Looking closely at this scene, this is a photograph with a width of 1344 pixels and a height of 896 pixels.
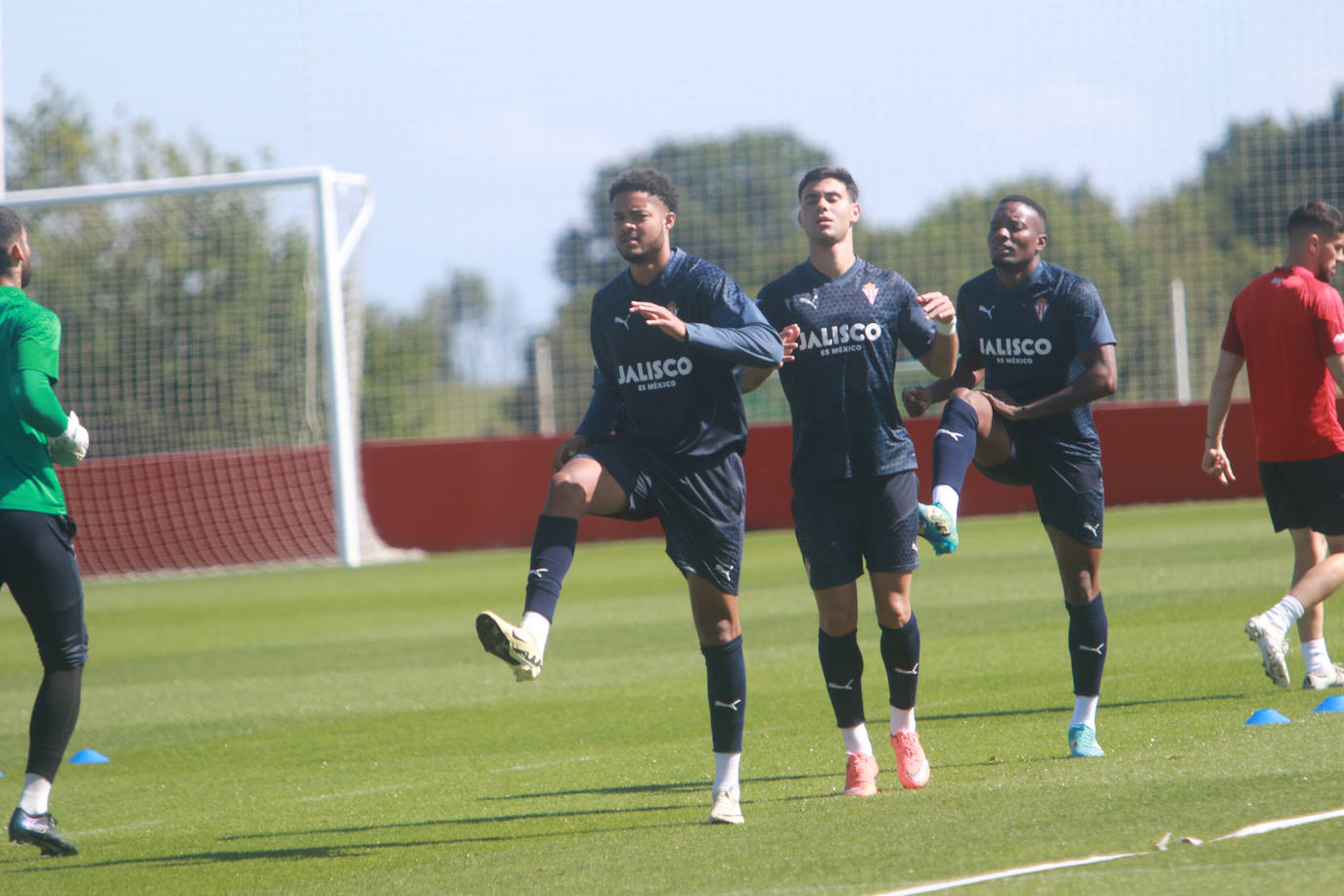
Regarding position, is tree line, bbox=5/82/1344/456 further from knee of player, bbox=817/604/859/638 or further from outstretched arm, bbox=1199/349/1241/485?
knee of player, bbox=817/604/859/638

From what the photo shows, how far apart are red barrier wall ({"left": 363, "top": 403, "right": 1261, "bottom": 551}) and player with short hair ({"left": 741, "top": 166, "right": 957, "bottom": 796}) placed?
14493mm

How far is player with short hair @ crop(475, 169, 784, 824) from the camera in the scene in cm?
510

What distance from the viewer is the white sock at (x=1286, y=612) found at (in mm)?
6294

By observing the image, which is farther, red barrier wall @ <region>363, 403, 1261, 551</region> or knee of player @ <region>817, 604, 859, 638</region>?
red barrier wall @ <region>363, 403, 1261, 551</region>

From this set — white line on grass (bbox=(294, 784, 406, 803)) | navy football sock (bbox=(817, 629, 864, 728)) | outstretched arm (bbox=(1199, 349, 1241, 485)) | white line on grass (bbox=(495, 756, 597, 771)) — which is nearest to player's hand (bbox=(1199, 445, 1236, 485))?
outstretched arm (bbox=(1199, 349, 1241, 485))

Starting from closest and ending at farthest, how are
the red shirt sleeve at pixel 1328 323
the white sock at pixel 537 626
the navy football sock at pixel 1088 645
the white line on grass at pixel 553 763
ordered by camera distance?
the white sock at pixel 537 626 < the navy football sock at pixel 1088 645 < the white line on grass at pixel 553 763 < the red shirt sleeve at pixel 1328 323

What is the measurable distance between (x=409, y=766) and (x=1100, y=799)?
3386 mm

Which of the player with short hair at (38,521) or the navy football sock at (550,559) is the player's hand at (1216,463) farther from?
the player with short hair at (38,521)

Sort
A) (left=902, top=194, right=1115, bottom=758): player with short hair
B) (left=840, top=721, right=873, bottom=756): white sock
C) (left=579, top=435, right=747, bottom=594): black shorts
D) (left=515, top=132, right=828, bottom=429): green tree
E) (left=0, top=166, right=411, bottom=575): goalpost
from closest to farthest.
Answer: (left=579, top=435, right=747, bottom=594): black shorts → (left=840, top=721, right=873, bottom=756): white sock → (left=902, top=194, right=1115, bottom=758): player with short hair → (left=0, top=166, right=411, bottom=575): goalpost → (left=515, top=132, right=828, bottom=429): green tree

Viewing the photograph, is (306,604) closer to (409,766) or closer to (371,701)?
(371,701)

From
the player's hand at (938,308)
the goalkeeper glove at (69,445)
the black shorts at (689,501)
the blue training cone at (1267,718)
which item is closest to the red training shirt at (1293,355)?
the blue training cone at (1267,718)

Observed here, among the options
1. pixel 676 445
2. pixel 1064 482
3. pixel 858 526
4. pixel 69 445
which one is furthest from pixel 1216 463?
pixel 69 445

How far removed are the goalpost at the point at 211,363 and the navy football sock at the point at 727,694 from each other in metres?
14.2

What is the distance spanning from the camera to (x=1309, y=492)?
718 centimetres
